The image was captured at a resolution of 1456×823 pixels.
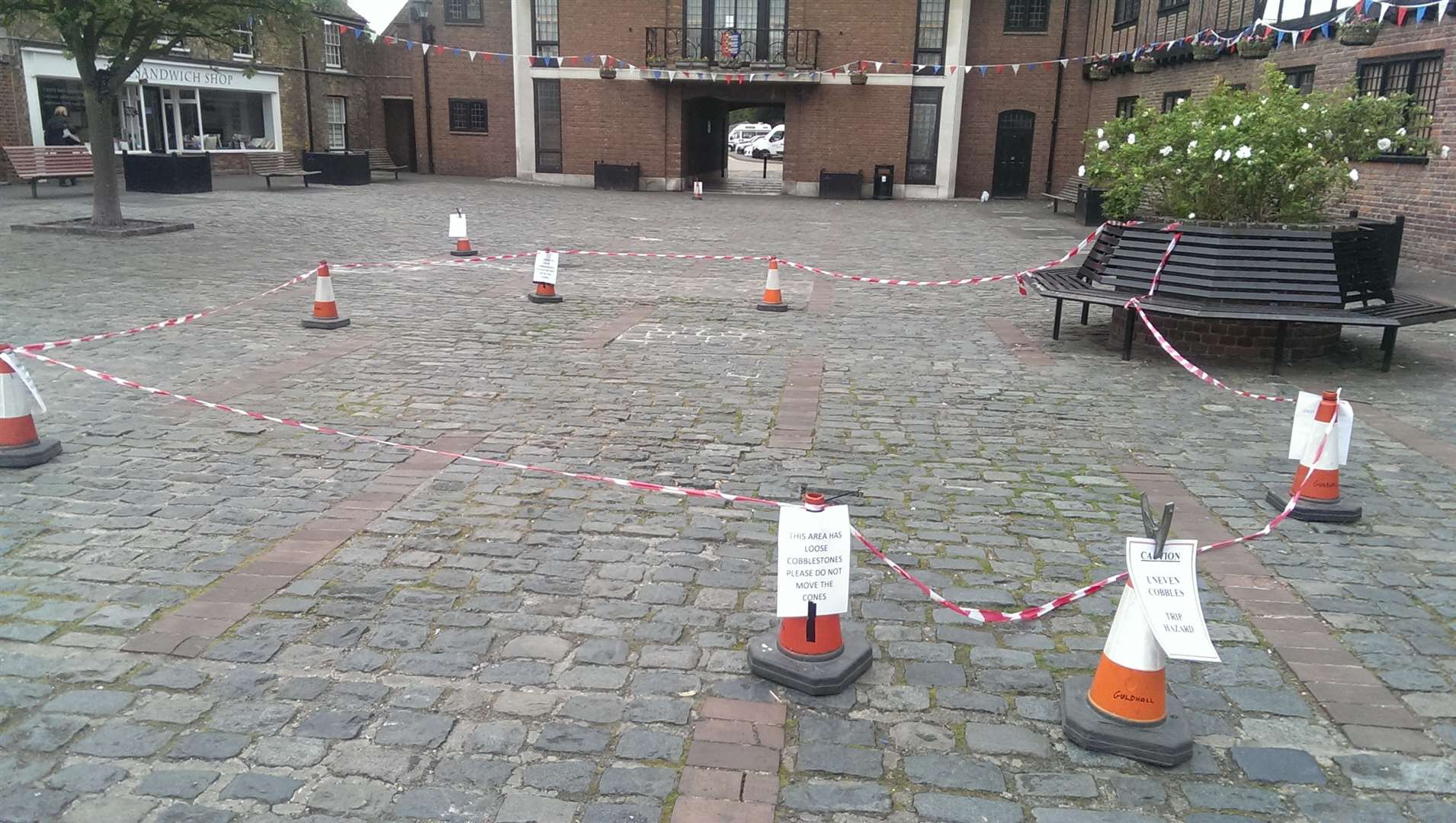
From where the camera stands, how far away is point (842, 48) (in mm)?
30703

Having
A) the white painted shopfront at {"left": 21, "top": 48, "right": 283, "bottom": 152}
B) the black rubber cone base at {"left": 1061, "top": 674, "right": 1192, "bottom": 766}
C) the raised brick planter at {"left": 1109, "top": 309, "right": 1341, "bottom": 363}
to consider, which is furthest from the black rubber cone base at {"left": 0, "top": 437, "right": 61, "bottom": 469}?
the white painted shopfront at {"left": 21, "top": 48, "right": 283, "bottom": 152}

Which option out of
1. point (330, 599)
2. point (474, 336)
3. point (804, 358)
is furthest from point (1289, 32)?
point (330, 599)

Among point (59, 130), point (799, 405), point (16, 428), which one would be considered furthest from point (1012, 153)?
point (16, 428)

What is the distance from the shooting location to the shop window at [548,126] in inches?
1277

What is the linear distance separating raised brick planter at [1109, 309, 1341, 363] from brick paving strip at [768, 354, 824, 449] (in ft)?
10.1

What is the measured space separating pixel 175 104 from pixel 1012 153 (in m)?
25.3

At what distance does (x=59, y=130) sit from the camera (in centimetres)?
2661

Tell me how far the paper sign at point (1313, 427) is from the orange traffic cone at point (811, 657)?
3327 millimetres

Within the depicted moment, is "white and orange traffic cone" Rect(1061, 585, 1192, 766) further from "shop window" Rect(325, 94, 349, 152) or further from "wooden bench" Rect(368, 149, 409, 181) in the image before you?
"shop window" Rect(325, 94, 349, 152)

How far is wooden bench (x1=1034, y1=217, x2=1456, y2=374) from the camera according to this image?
8.84m

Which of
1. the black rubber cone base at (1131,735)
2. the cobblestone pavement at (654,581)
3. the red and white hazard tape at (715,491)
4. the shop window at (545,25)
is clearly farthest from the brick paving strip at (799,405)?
the shop window at (545,25)

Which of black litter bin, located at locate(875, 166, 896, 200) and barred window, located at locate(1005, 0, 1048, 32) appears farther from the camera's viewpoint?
black litter bin, located at locate(875, 166, 896, 200)

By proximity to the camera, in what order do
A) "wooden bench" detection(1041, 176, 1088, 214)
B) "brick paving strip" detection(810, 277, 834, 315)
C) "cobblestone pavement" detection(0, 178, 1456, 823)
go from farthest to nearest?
"wooden bench" detection(1041, 176, 1088, 214)
"brick paving strip" detection(810, 277, 834, 315)
"cobblestone pavement" detection(0, 178, 1456, 823)

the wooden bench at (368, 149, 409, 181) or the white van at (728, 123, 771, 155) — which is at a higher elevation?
the white van at (728, 123, 771, 155)
